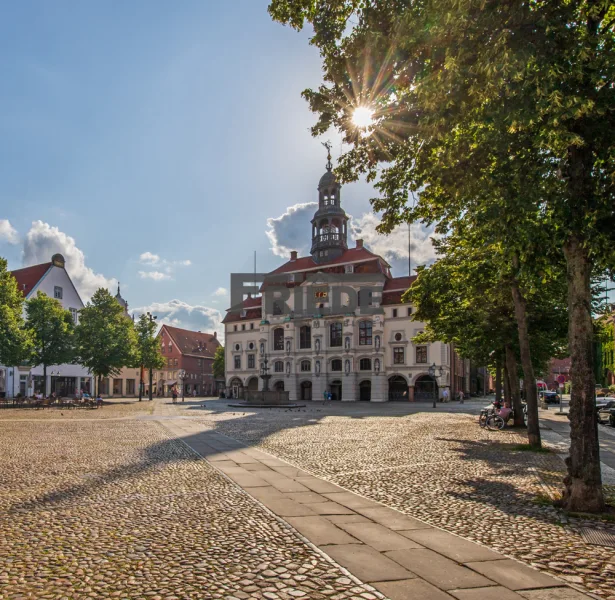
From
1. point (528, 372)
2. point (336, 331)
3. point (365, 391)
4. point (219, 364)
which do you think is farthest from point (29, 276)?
point (528, 372)

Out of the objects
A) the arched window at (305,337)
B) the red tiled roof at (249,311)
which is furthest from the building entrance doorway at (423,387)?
the red tiled roof at (249,311)

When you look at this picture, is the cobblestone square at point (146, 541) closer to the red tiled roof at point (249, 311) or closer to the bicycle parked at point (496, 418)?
the bicycle parked at point (496, 418)

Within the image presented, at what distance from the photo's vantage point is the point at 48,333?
50188mm

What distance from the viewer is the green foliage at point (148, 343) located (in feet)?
217

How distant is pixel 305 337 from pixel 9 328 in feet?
128

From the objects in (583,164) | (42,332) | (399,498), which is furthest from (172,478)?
(42,332)

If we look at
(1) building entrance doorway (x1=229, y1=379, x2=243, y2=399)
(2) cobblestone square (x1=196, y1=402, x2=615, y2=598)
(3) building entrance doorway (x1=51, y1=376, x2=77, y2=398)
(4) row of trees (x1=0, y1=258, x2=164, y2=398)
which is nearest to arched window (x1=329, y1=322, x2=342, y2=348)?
(1) building entrance doorway (x1=229, y1=379, x2=243, y2=399)

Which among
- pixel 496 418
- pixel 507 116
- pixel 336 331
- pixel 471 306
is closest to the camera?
pixel 507 116

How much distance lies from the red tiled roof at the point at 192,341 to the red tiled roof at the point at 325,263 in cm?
2942

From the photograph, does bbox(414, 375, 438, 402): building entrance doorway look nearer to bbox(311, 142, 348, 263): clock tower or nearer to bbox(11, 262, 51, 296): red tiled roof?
bbox(311, 142, 348, 263): clock tower

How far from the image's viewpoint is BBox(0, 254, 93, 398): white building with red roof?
59484mm

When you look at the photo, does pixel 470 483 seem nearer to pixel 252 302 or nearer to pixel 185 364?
pixel 252 302

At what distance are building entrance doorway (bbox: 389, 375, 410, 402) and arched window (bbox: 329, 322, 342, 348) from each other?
832 centimetres

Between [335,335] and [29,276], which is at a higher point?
[29,276]
